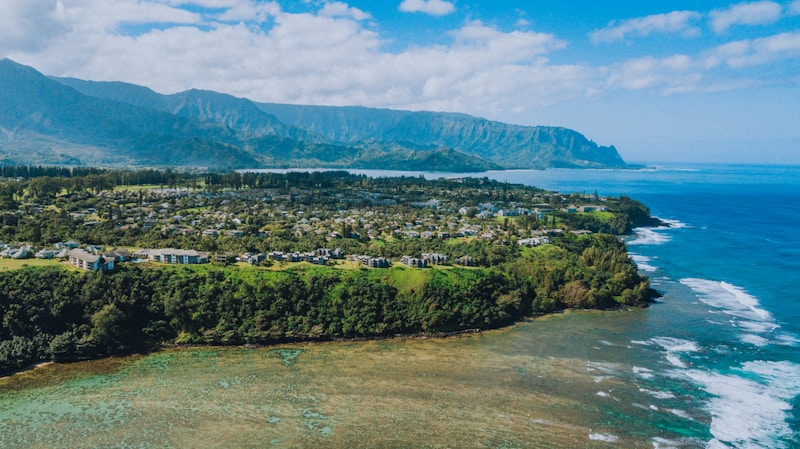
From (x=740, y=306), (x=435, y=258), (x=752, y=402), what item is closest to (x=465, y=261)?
(x=435, y=258)

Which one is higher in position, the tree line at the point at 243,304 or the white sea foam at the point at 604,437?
the tree line at the point at 243,304

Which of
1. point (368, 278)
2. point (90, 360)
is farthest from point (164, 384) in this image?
point (368, 278)

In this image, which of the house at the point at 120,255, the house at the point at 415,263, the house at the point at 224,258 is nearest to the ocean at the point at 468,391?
the house at the point at 415,263

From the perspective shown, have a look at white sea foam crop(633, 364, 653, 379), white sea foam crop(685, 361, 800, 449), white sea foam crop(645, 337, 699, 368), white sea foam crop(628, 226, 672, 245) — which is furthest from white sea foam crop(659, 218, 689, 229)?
white sea foam crop(633, 364, 653, 379)

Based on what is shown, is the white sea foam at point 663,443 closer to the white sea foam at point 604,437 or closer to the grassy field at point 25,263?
the white sea foam at point 604,437

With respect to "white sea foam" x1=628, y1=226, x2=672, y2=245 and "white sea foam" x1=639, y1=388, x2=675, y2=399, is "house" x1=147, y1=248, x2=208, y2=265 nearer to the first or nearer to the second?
"white sea foam" x1=639, y1=388, x2=675, y2=399
